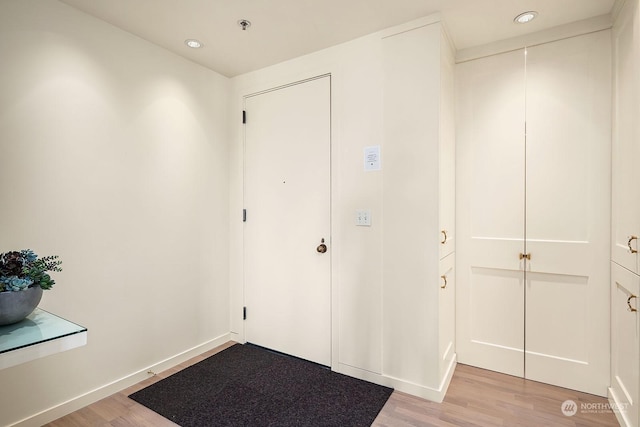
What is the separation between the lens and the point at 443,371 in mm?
2213

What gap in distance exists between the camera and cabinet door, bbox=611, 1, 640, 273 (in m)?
1.69

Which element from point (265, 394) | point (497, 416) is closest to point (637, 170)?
point (497, 416)

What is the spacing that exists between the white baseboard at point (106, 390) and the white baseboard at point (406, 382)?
1.23 m

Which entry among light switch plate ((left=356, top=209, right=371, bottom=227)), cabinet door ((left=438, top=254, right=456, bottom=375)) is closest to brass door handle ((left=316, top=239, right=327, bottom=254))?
light switch plate ((left=356, top=209, right=371, bottom=227))

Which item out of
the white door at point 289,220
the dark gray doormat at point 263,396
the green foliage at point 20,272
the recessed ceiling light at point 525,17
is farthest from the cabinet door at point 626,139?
the green foliage at point 20,272

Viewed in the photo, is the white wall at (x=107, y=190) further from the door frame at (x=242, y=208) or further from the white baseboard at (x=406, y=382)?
the white baseboard at (x=406, y=382)

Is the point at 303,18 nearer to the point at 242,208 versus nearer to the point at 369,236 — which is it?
the point at 369,236

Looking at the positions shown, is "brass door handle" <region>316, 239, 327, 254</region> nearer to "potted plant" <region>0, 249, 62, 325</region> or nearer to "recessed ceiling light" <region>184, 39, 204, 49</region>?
"potted plant" <region>0, 249, 62, 325</region>

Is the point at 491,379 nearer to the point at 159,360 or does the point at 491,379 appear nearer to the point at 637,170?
the point at 637,170

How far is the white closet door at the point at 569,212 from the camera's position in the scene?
2143 millimetres

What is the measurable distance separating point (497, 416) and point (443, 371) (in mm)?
373

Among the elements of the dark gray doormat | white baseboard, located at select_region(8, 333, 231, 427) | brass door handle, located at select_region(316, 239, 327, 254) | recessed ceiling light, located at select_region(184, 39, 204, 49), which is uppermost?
recessed ceiling light, located at select_region(184, 39, 204, 49)

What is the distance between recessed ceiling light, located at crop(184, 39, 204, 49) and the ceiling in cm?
4

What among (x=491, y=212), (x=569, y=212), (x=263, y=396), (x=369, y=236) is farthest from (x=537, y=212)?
(x=263, y=396)
